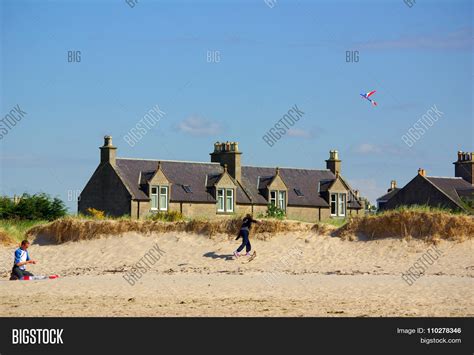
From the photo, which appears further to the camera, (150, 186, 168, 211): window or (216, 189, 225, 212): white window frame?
(216, 189, 225, 212): white window frame

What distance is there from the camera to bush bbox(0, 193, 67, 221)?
5759 centimetres

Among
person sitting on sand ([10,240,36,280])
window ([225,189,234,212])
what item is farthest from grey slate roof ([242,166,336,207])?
person sitting on sand ([10,240,36,280])

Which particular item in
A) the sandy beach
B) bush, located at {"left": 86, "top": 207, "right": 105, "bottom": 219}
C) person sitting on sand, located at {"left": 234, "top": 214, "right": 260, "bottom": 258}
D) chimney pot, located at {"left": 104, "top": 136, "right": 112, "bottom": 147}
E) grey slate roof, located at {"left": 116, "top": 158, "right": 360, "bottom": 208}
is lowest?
the sandy beach

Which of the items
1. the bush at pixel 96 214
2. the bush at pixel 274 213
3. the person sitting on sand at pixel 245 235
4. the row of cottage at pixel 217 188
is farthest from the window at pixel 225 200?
the person sitting on sand at pixel 245 235

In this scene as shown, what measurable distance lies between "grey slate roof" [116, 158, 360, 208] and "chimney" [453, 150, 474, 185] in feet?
28.3

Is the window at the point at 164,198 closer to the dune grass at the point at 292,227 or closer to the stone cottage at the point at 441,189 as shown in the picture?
the stone cottage at the point at 441,189

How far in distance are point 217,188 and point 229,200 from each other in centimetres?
145

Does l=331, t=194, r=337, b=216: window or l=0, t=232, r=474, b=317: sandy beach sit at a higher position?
l=331, t=194, r=337, b=216: window

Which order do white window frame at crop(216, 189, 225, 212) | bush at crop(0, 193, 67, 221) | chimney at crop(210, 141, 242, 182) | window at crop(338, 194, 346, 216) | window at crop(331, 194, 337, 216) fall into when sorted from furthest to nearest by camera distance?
1. window at crop(338, 194, 346, 216)
2. window at crop(331, 194, 337, 216)
3. chimney at crop(210, 141, 242, 182)
4. white window frame at crop(216, 189, 225, 212)
5. bush at crop(0, 193, 67, 221)

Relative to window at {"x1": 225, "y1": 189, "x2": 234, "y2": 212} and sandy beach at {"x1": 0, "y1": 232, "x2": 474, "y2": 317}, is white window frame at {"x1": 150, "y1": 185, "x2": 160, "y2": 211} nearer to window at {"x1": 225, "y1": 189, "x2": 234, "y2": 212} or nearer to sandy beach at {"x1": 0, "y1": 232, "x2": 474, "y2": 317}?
window at {"x1": 225, "y1": 189, "x2": 234, "y2": 212}

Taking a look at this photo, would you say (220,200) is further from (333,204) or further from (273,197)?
(333,204)

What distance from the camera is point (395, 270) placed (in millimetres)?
31500
